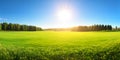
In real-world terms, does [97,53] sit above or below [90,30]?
below

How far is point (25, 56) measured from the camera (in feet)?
59.1

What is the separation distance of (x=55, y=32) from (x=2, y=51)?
1796 cm

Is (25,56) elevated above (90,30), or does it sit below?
below

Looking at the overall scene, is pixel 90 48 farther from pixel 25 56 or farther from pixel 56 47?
pixel 25 56

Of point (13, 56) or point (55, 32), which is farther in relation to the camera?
point (55, 32)

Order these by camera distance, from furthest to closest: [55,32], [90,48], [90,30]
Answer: [55,32]
[90,30]
[90,48]

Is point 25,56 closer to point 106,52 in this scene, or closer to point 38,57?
point 38,57

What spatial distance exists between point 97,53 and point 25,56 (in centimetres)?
722

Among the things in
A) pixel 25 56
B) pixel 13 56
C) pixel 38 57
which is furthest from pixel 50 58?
pixel 13 56

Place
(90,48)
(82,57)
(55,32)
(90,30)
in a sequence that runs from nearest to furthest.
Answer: (82,57) < (90,48) < (90,30) < (55,32)

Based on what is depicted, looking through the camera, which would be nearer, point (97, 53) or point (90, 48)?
point (97, 53)

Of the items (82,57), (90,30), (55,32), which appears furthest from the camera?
(55,32)

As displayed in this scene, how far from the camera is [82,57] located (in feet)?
56.7

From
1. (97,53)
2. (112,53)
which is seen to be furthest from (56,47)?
(112,53)
